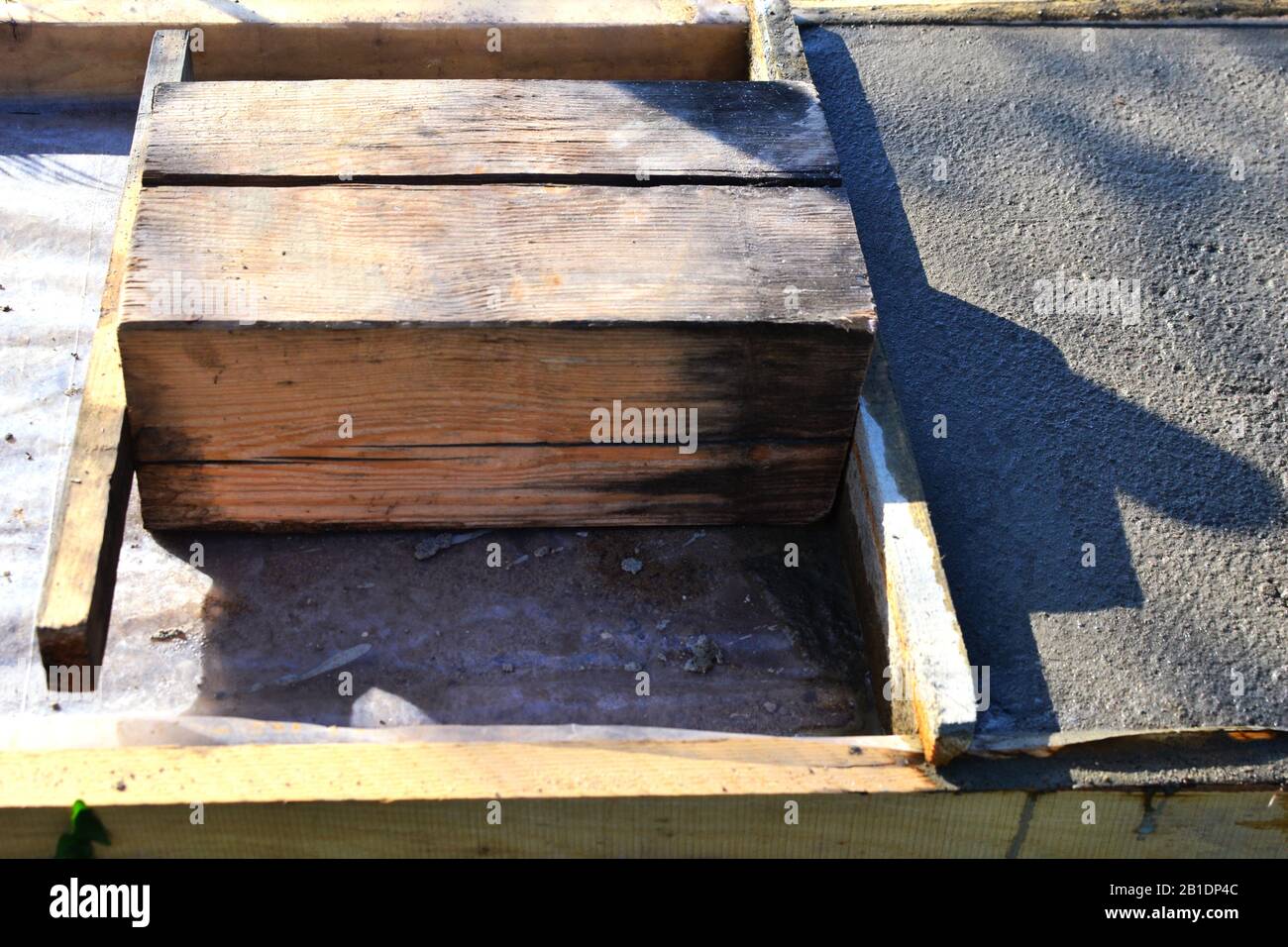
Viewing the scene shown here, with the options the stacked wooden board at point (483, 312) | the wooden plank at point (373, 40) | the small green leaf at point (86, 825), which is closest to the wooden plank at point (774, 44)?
the wooden plank at point (373, 40)

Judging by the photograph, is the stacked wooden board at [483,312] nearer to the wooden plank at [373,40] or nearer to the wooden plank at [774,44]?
the wooden plank at [774,44]

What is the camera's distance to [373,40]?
3645mm

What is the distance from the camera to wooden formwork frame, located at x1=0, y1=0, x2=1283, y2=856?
2.10 meters

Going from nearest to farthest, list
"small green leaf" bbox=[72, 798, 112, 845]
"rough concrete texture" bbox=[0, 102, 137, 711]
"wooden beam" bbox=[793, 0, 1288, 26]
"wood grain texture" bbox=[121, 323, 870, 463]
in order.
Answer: "small green leaf" bbox=[72, 798, 112, 845], "wood grain texture" bbox=[121, 323, 870, 463], "rough concrete texture" bbox=[0, 102, 137, 711], "wooden beam" bbox=[793, 0, 1288, 26]

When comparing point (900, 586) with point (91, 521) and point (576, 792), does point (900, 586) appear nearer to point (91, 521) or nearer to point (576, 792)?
point (576, 792)

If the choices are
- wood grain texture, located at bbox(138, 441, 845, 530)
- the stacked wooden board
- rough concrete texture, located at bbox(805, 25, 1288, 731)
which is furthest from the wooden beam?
wood grain texture, located at bbox(138, 441, 845, 530)

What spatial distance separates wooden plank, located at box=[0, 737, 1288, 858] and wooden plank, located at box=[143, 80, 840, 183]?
43.5 inches

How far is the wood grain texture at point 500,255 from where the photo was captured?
2293 millimetres

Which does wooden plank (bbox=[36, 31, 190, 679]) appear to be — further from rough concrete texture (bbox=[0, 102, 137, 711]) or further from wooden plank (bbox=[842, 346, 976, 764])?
wooden plank (bbox=[842, 346, 976, 764])

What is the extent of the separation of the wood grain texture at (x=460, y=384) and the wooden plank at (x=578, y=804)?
581 mm

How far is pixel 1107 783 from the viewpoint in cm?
212

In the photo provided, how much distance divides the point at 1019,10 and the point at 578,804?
281 centimetres

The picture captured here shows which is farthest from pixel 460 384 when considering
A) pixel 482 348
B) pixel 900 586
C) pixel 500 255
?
pixel 900 586

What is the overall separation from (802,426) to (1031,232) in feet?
3.29
